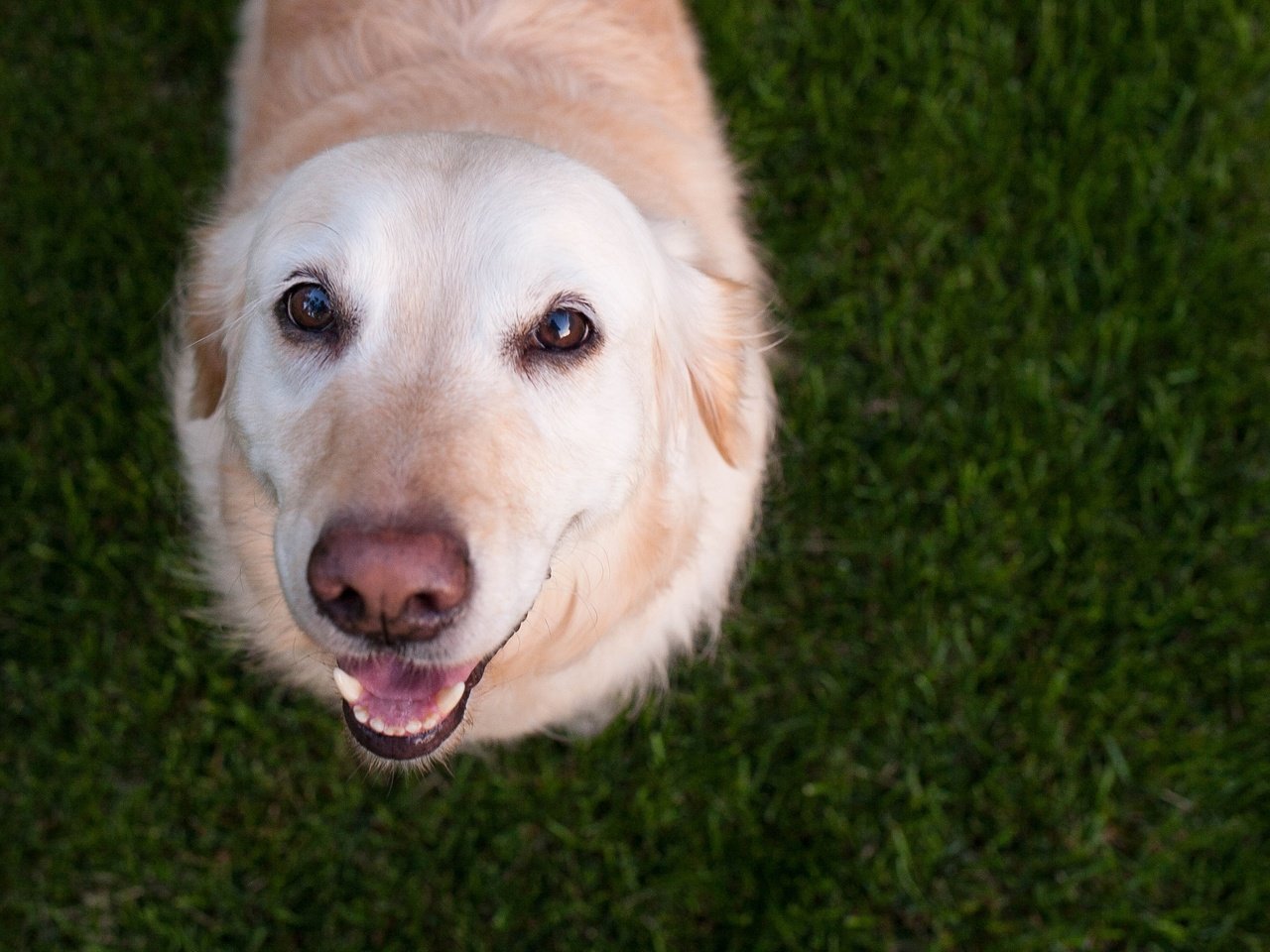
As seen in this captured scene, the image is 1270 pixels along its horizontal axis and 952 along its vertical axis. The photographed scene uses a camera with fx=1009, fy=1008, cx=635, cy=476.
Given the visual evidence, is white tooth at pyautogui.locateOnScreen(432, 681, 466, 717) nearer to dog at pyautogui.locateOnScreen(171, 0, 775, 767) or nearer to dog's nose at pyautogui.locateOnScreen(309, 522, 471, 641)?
dog at pyautogui.locateOnScreen(171, 0, 775, 767)

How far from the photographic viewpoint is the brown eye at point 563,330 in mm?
1821

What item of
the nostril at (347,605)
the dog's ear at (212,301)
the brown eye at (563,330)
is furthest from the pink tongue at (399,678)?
the dog's ear at (212,301)

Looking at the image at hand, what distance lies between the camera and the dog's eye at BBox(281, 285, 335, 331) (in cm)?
182

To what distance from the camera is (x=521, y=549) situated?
1630mm

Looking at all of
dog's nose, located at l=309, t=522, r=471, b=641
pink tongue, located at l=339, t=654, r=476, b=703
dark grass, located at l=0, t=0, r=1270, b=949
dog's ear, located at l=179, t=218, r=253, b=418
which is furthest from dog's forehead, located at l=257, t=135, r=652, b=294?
dark grass, located at l=0, t=0, r=1270, b=949

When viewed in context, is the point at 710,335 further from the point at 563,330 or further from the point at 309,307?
the point at 309,307

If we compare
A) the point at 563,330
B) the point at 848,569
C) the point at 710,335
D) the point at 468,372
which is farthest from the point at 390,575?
the point at 848,569

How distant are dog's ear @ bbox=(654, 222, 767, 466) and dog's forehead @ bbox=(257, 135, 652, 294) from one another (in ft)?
1.02

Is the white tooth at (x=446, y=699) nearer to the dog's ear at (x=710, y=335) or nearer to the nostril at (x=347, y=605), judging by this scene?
the nostril at (x=347, y=605)

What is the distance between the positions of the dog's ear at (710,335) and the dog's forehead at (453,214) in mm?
311

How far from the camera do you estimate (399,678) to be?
185 cm

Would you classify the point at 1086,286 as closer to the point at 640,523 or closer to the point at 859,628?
the point at 859,628

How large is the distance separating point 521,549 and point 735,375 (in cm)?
92

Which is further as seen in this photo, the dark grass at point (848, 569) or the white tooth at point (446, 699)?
the dark grass at point (848, 569)
